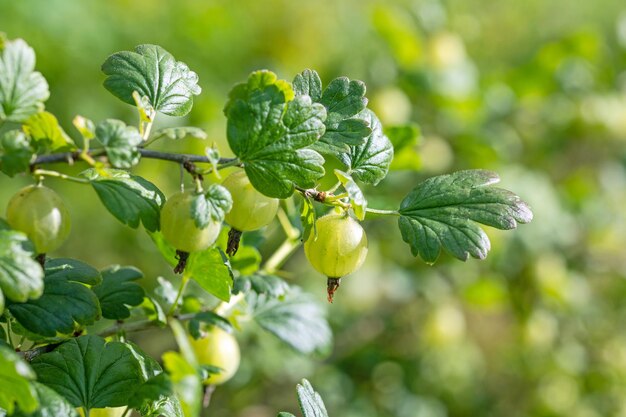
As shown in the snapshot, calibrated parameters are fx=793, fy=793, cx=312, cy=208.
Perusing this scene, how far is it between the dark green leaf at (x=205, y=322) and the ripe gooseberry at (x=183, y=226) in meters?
0.19

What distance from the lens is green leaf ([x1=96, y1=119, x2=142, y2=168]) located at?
21.0 inches

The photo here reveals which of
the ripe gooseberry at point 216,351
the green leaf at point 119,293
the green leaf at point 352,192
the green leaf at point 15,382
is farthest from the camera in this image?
the ripe gooseberry at point 216,351

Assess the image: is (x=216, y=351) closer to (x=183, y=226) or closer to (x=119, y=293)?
(x=119, y=293)

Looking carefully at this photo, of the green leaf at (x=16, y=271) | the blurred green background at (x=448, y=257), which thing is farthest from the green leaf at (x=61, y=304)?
the blurred green background at (x=448, y=257)

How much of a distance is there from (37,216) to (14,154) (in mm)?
46

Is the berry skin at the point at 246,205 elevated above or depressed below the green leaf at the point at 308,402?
above

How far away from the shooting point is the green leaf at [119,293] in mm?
719

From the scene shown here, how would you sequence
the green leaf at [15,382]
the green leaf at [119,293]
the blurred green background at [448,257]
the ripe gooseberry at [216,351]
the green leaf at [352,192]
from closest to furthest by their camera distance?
the green leaf at [15,382], the green leaf at [352,192], the green leaf at [119,293], the ripe gooseberry at [216,351], the blurred green background at [448,257]

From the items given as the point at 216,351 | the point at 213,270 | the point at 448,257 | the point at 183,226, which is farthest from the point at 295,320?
the point at 448,257

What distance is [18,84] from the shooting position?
1.69 ft

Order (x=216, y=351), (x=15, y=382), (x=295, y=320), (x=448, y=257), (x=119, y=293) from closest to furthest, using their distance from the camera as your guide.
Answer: (x=15, y=382)
(x=119, y=293)
(x=216, y=351)
(x=295, y=320)
(x=448, y=257)

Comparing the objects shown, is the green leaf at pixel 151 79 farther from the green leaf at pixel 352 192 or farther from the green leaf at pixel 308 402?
the green leaf at pixel 308 402

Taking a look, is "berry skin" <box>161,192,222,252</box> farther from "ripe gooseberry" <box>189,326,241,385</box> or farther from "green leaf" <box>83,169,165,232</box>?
"ripe gooseberry" <box>189,326,241,385</box>

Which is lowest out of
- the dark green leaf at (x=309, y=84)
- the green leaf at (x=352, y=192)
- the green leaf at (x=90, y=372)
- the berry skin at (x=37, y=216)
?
the green leaf at (x=90, y=372)
